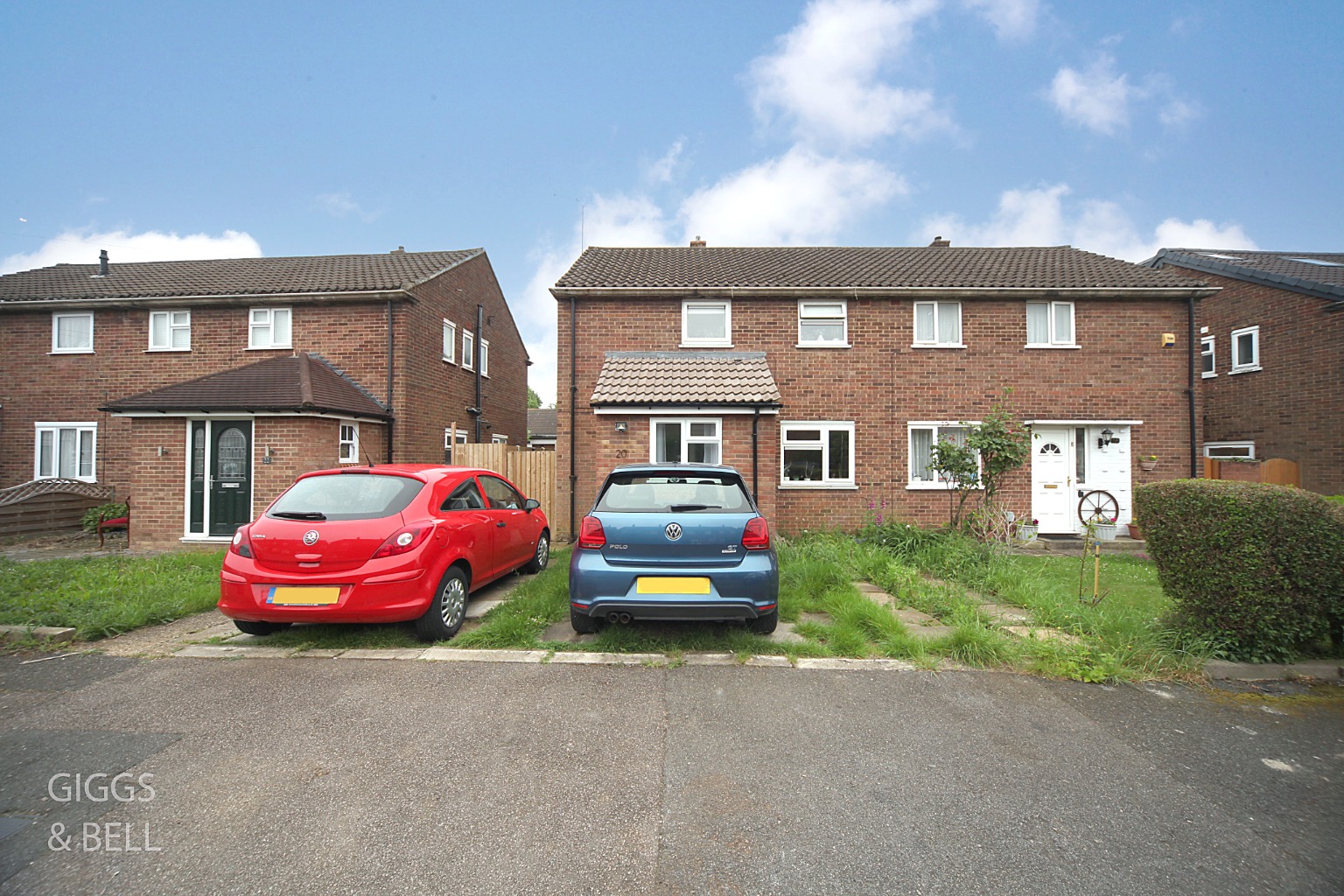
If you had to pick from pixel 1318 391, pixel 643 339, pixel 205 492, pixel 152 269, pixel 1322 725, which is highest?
pixel 152 269

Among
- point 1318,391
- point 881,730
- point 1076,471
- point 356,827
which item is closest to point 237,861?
point 356,827

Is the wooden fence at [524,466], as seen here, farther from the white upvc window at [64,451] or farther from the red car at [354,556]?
the white upvc window at [64,451]

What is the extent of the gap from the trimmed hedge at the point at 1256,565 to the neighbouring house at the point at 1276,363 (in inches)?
489

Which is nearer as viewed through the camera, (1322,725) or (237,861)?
(237,861)

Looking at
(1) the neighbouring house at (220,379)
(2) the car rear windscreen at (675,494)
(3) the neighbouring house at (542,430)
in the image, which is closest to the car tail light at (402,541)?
(2) the car rear windscreen at (675,494)

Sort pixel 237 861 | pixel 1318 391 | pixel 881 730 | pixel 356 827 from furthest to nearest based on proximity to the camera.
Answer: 1. pixel 1318 391
2. pixel 881 730
3. pixel 356 827
4. pixel 237 861

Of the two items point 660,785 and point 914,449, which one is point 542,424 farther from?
point 660,785

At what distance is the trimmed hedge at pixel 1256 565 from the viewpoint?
4203 millimetres

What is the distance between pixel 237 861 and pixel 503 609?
3392 millimetres

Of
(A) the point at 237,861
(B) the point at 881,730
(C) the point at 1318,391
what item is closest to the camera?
(A) the point at 237,861

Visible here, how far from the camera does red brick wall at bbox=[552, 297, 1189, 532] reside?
12.0 metres

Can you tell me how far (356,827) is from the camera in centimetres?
249

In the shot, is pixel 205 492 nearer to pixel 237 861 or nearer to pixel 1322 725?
pixel 237 861

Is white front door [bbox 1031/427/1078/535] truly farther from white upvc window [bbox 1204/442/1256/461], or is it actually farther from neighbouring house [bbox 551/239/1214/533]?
white upvc window [bbox 1204/442/1256/461]
